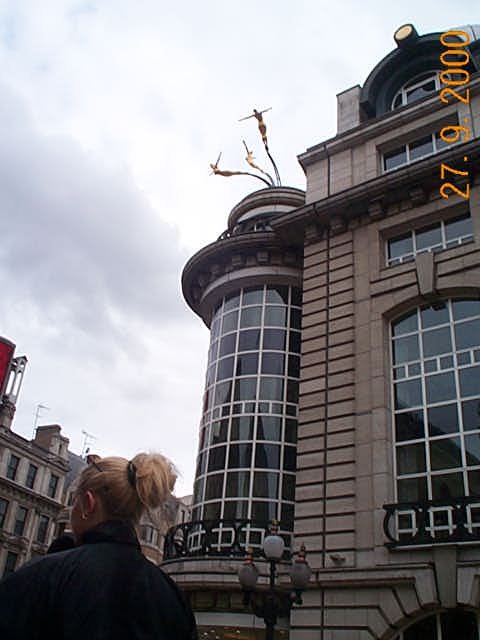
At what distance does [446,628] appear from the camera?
1273cm

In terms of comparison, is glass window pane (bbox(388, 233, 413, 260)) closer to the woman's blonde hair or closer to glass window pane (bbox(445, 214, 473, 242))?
glass window pane (bbox(445, 214, 473, 242))

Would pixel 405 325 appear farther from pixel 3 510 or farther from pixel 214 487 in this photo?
pixel 3 510

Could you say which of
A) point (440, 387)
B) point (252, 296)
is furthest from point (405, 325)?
point (252, 296)

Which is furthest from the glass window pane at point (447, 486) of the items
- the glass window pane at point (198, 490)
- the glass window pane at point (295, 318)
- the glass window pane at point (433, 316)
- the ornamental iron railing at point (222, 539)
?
the glass window pane at point (198, 490)

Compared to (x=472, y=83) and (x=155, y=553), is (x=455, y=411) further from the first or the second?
(x=155, y=553)

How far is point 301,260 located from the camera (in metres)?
20.9

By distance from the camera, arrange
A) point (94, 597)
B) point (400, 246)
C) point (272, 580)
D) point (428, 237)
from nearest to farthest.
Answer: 1. point (94, 597)
2. point (272, 580)
3. point (428, 237)
4. point (400, 246)

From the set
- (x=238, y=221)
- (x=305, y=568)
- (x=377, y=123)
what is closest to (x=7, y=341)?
(x=305, y=568)

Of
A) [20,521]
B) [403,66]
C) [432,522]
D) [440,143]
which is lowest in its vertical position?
[432,522]

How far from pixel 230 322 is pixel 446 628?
11282 mm

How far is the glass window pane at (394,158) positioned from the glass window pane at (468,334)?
650 cm

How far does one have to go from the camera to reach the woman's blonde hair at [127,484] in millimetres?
2768

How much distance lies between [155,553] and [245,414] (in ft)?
142

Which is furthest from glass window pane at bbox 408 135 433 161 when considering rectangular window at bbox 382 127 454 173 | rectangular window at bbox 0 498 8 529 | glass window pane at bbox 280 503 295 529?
rectangular window at bbox 0 498 8 529
